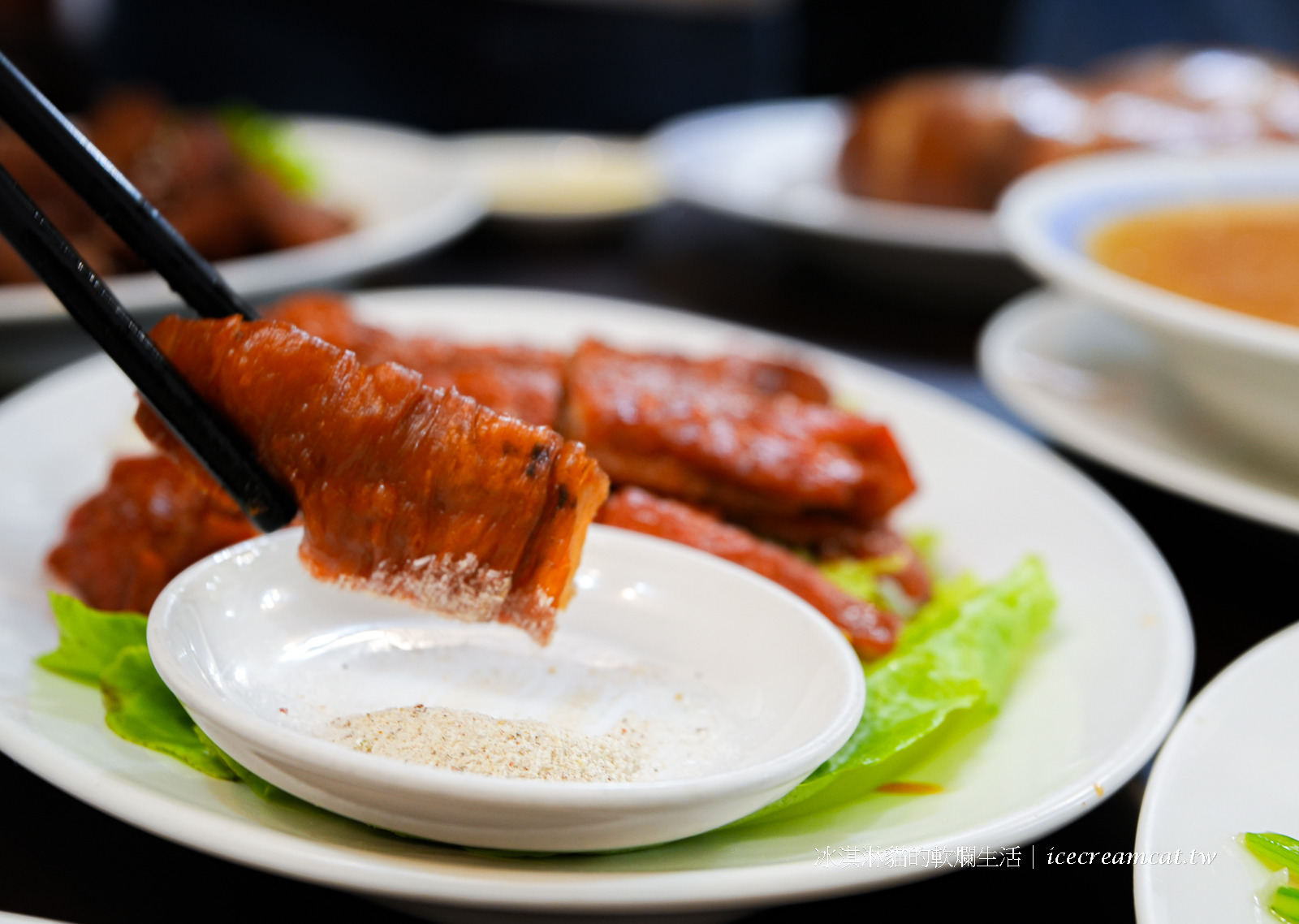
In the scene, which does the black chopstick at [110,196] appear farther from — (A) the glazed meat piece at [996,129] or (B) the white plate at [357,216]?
(A) the glazed meat piece at [996,129]

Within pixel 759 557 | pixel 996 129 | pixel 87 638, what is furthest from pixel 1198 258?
pixel 87 638

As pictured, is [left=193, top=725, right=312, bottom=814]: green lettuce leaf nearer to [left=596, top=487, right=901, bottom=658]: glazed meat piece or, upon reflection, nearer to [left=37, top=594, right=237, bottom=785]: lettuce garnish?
[left=37, top=594, right=237, bottom=785]: lettuce garnish

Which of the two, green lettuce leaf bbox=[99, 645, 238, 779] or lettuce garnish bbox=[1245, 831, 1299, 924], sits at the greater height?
green lettuce leaf bbox=[99, 645, 238, 779]

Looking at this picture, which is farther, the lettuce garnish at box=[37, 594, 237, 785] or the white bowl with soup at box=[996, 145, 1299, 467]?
the white bowl with soup at box=[996, 145, 1299, 467]

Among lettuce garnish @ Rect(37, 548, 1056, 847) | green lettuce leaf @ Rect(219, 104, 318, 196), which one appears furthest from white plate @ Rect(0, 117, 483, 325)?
lettuce garnish @ Rect(37, 548, 1056, 847)

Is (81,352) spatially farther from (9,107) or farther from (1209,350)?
(1209,350)

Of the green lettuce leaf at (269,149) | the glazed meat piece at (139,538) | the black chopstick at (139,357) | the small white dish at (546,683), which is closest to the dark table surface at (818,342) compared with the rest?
the small white dish at (546,683)

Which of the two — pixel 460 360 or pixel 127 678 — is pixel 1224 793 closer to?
pixel 127 678
